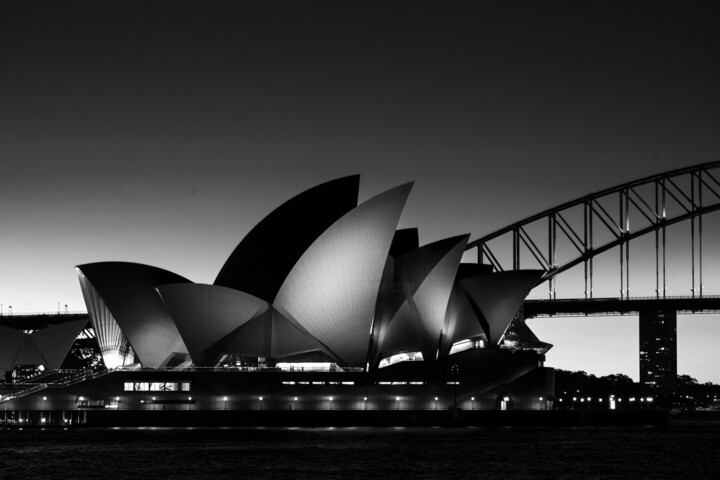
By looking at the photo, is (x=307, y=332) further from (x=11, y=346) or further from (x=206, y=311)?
(x=11, y=346)

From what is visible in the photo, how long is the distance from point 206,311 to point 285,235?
29.3 feet

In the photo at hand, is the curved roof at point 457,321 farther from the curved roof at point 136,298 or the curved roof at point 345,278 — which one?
the curved roof at point 136,298

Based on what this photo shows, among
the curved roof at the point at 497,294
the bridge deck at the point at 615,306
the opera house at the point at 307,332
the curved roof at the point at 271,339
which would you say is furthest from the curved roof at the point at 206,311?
the bridge deck at the point at 615,306

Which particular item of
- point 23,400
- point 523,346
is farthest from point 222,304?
point 523,346

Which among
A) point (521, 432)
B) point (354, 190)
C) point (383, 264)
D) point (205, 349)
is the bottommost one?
point (521, 432)

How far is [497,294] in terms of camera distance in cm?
9138

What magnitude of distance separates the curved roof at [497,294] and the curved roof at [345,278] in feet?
32.7

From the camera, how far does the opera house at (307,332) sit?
281ft

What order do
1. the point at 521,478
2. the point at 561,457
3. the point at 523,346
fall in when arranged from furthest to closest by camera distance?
the point at 523,346 → the point at 561,457 → the point at 521,478

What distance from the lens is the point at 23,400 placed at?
9131cm

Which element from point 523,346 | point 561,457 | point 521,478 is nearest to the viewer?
point 521,478

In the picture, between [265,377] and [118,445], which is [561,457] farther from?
[265,377]

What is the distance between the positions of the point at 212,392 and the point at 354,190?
18461 mm

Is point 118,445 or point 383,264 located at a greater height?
point 383,264
